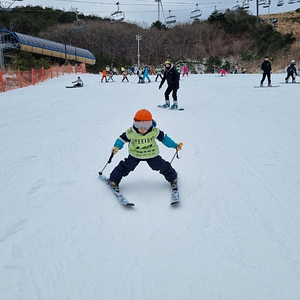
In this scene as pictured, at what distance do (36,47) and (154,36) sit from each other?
42995mm

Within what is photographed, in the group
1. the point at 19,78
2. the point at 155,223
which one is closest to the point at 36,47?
the point at 19,78

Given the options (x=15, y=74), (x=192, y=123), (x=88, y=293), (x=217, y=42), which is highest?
(x=217, y=42)

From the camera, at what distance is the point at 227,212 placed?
11.5ft

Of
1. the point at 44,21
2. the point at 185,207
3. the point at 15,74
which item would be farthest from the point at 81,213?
the point at 44,21

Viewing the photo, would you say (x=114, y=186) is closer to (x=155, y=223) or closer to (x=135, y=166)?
(x=135, y=166)

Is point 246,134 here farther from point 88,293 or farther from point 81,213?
point 88,293

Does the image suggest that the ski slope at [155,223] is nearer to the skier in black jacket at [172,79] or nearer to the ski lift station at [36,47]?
the skier in black jacket at [172,79]

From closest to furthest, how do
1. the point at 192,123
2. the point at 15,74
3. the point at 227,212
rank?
the point at 227,212, the point at 192,123, the point at 15,74

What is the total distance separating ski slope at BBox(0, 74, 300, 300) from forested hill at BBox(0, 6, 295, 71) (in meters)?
50.8

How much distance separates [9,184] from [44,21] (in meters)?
79.5

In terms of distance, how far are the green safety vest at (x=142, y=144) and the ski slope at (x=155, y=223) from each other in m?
0.52

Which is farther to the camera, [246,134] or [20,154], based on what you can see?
[246,134]

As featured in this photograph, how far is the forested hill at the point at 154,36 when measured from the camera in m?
59.4

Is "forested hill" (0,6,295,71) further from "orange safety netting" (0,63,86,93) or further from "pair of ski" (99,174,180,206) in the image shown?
"pair of ski" (99,174,180,206)
